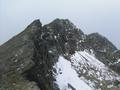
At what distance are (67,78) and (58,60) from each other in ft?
15.1

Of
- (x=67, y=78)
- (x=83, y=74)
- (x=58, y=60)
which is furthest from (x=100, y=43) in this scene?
(x=67, y=78)

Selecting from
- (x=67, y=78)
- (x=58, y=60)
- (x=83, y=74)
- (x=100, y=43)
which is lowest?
(x=67, y=78)

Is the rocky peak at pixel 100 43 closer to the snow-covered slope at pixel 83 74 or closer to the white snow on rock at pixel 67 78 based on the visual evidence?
the snow-covered slope at pixel 83 74

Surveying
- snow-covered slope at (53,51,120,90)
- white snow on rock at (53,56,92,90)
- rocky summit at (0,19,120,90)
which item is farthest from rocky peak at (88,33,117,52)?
white snow on rock at (53,56,92,90)

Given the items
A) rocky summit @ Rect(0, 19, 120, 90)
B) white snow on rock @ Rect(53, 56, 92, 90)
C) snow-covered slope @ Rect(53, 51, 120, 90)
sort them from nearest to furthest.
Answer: rocky summit @ Rect(0, 19, 120, 90), white snow on rock @ Rect(53, 56, 92, 90), snow-covered slope @ Rect(53, 51, 120, 90)

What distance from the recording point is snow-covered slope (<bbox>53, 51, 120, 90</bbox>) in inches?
2018

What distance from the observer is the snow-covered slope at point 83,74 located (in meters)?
51.2

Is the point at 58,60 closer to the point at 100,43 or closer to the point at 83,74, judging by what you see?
the point at 83,74

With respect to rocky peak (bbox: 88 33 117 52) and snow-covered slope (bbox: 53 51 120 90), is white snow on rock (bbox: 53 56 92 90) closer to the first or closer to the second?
snow-covered slope (bbox: 53 51 120 90)

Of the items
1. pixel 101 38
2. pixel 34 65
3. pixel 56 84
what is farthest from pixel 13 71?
pixel 101 38

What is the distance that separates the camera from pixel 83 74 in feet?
196

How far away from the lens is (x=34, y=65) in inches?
1494

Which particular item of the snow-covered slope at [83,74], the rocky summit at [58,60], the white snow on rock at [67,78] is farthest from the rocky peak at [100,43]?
the white snow on rock at [67,78]

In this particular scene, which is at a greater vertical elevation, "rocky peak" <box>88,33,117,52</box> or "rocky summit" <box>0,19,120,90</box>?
"rocky peak" <box>88,33,117,52</box>
